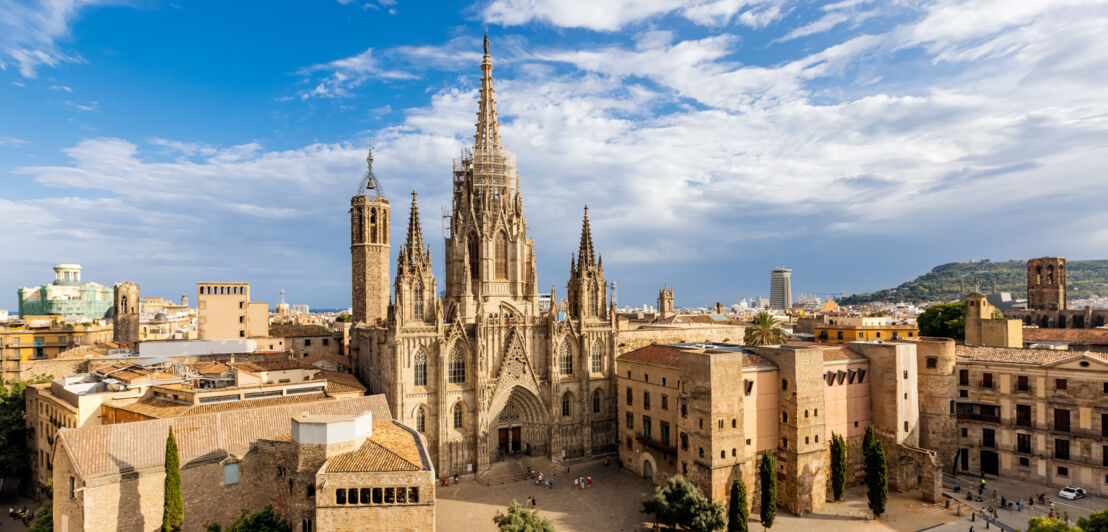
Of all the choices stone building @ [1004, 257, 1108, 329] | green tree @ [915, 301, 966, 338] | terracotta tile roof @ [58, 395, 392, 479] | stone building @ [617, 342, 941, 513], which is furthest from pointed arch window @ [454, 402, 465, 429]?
stone building @ [1004, 257, 1108, 329]

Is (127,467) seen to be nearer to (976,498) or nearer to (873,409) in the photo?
(873,409)

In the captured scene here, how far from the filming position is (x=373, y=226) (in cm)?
6456

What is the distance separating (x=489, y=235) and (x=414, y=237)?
6.90 metres

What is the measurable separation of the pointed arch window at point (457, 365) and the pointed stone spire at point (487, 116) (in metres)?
20.2

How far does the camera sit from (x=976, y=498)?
4084cm

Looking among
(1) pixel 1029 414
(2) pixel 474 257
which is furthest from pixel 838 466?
(2) pixel 474 257

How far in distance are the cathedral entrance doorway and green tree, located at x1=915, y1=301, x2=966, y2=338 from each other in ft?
183

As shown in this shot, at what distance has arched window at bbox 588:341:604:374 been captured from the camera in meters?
53.0

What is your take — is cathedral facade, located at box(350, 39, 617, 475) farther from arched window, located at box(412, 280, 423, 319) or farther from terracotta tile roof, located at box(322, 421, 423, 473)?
terracotta tile roof, located at box(322, 421, 423, 473)

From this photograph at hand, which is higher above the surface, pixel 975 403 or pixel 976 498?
pixel 975 403

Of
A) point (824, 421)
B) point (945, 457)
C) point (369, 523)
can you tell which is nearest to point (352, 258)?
point (369, 523)

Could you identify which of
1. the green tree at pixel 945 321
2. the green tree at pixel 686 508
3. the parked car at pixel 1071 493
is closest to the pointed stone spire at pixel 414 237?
the green tree at pixel 686 508

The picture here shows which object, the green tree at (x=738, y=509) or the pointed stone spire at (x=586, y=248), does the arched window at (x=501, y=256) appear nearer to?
the pointed stone spire at (x=586, y=248)

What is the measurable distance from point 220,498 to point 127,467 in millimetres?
4646
